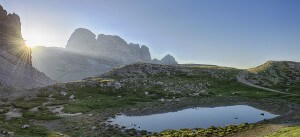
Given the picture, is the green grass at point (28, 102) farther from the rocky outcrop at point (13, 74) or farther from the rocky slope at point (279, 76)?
the rocky slope at point (279, 76)

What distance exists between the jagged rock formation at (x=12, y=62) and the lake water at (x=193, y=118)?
65.0m

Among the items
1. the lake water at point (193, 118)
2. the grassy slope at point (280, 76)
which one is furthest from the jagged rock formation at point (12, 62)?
the grassy slope at point (280, 76)

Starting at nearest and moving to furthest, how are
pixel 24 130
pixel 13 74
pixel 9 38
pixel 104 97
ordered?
1. pixel 24 130
2. pixel 104 97
3. pixel 13 74
4. pixel 9 38

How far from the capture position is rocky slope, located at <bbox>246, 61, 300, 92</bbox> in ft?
446

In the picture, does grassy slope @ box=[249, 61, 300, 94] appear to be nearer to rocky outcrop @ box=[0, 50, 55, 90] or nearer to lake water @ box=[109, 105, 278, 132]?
lake water @ box=[109, 105, 278, 132]

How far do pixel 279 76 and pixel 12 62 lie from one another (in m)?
142

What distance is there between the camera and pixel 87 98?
319ft

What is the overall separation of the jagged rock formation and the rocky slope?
367 ft

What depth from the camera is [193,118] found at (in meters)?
74.6

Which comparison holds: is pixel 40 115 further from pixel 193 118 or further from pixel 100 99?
pixel 193 118

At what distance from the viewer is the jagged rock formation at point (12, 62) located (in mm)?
136250

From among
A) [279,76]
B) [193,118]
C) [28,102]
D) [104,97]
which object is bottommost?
[193,118]

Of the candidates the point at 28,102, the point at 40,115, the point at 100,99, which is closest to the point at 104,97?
the point at 100,99

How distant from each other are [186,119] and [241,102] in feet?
115
